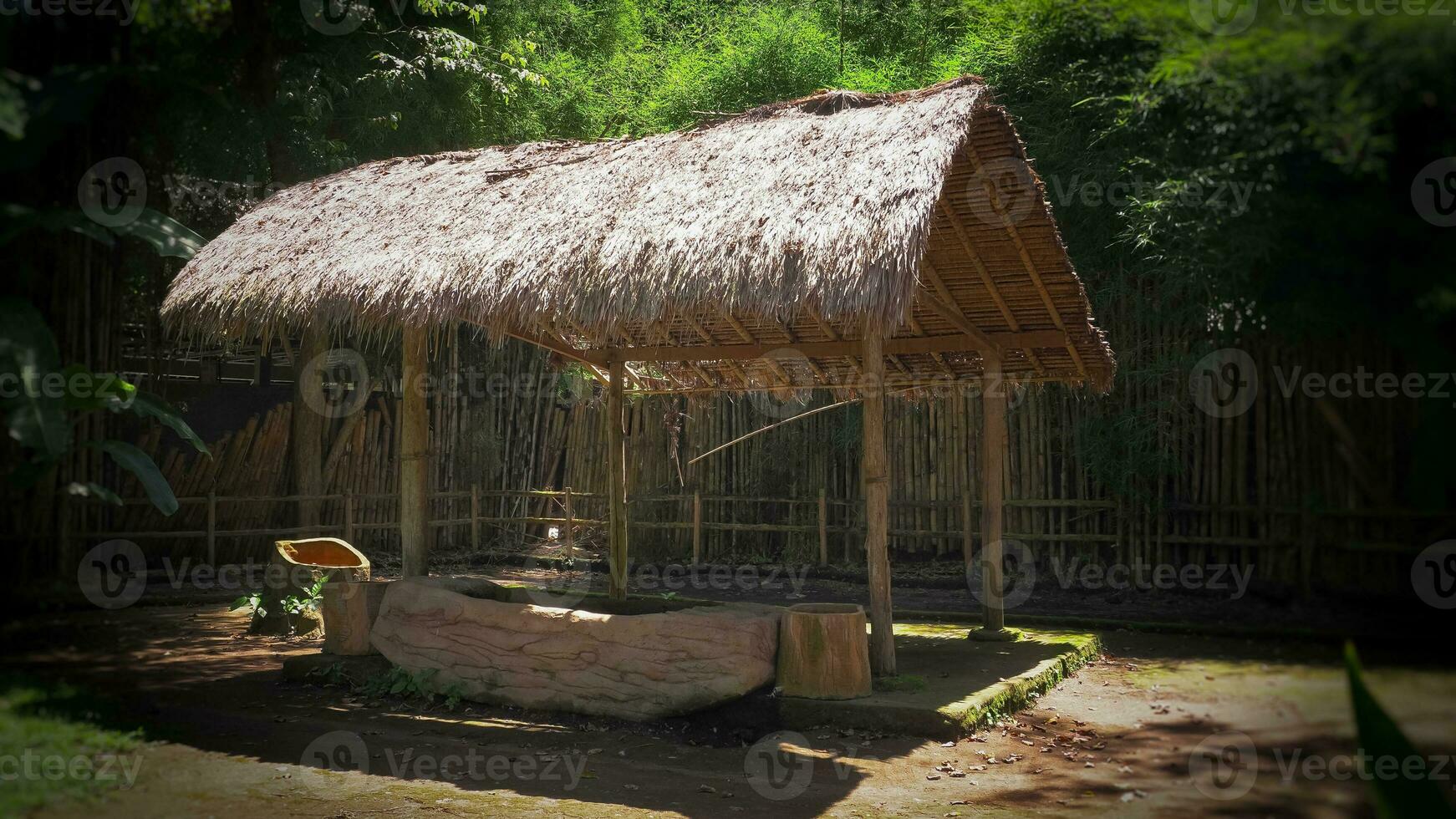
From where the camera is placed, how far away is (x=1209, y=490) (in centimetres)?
184

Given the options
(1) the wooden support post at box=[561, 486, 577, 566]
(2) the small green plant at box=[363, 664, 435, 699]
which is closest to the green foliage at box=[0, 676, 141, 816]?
(2) the small green plant at box=[363, 664, 435, 699]

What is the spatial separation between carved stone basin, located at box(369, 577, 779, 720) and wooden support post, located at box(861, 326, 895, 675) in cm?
57

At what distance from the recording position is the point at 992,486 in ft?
22.5

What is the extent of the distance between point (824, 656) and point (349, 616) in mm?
2928

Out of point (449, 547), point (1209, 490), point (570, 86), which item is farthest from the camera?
point (570, 86)

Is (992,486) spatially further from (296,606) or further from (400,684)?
(296,606)

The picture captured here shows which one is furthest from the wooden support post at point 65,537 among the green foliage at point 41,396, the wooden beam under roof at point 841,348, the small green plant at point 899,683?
the wooden beam under roof at point 841,348

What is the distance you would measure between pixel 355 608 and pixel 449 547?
21.3ft

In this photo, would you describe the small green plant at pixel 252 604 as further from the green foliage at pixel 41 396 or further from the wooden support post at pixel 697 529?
the green foliage at pixel 41 396

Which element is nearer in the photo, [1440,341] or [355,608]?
[1440,341]

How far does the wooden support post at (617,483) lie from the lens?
7070 millimetres

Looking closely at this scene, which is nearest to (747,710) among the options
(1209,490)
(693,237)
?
(693,237)

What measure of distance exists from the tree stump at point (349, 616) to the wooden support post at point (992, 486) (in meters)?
3.91

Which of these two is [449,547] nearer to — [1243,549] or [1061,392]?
[1061,392]
